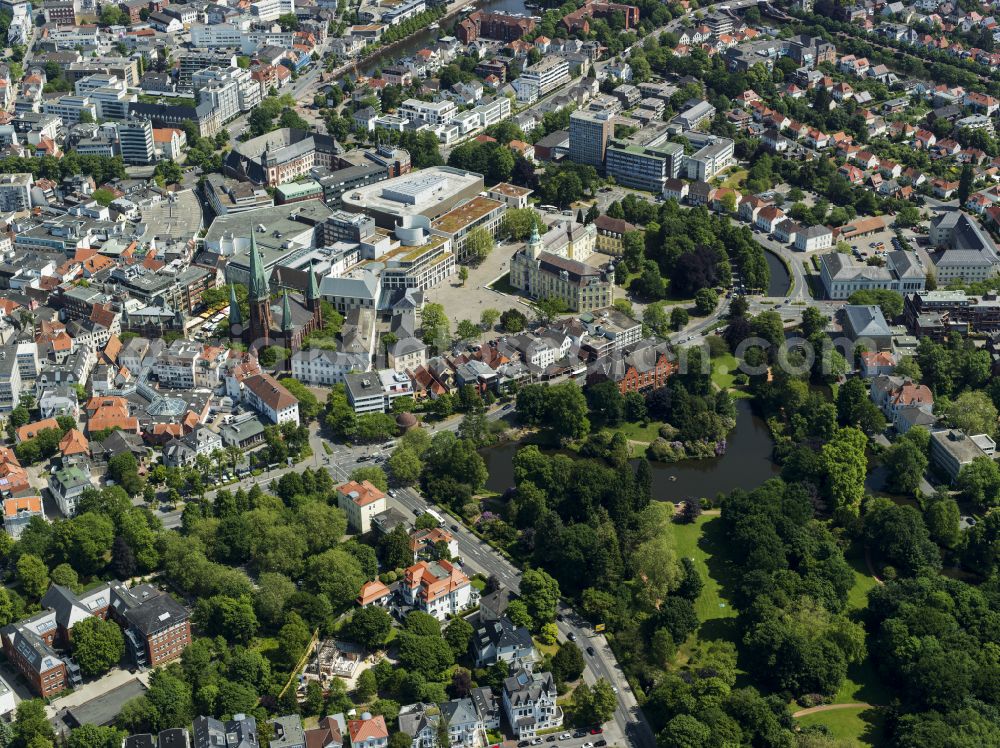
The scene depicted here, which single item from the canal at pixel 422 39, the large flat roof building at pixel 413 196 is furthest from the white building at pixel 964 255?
the canal at pixel 422 39

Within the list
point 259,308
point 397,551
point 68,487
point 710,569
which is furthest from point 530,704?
point 259,308

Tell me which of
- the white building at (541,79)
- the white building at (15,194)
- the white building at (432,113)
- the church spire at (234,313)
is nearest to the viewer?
the church spire at (234,313)

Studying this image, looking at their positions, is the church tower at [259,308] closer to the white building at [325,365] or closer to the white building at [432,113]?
the white building at [325,365]

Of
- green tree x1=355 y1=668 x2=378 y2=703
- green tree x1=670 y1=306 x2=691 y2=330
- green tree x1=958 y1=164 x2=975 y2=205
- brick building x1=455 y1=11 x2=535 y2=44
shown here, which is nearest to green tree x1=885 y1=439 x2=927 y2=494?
green tree x1=670 y1=306 x2=691 y2=330

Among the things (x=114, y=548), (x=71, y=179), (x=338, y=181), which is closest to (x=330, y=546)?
(x=114, y=548)

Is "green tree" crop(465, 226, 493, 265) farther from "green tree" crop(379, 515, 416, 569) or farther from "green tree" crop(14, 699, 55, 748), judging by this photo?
"green tree" crop(14, 699, 55, 748)

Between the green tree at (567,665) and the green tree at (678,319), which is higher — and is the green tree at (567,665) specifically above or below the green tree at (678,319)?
above

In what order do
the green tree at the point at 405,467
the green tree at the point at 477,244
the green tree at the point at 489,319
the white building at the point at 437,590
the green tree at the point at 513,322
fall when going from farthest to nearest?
1. the green tree at the point at 477,244
2. the green tree at the point at 489,319
3. the green tree at the point at 513,322
4. the green tree at the point at 405,467
5. the white building at the point at 437,590
